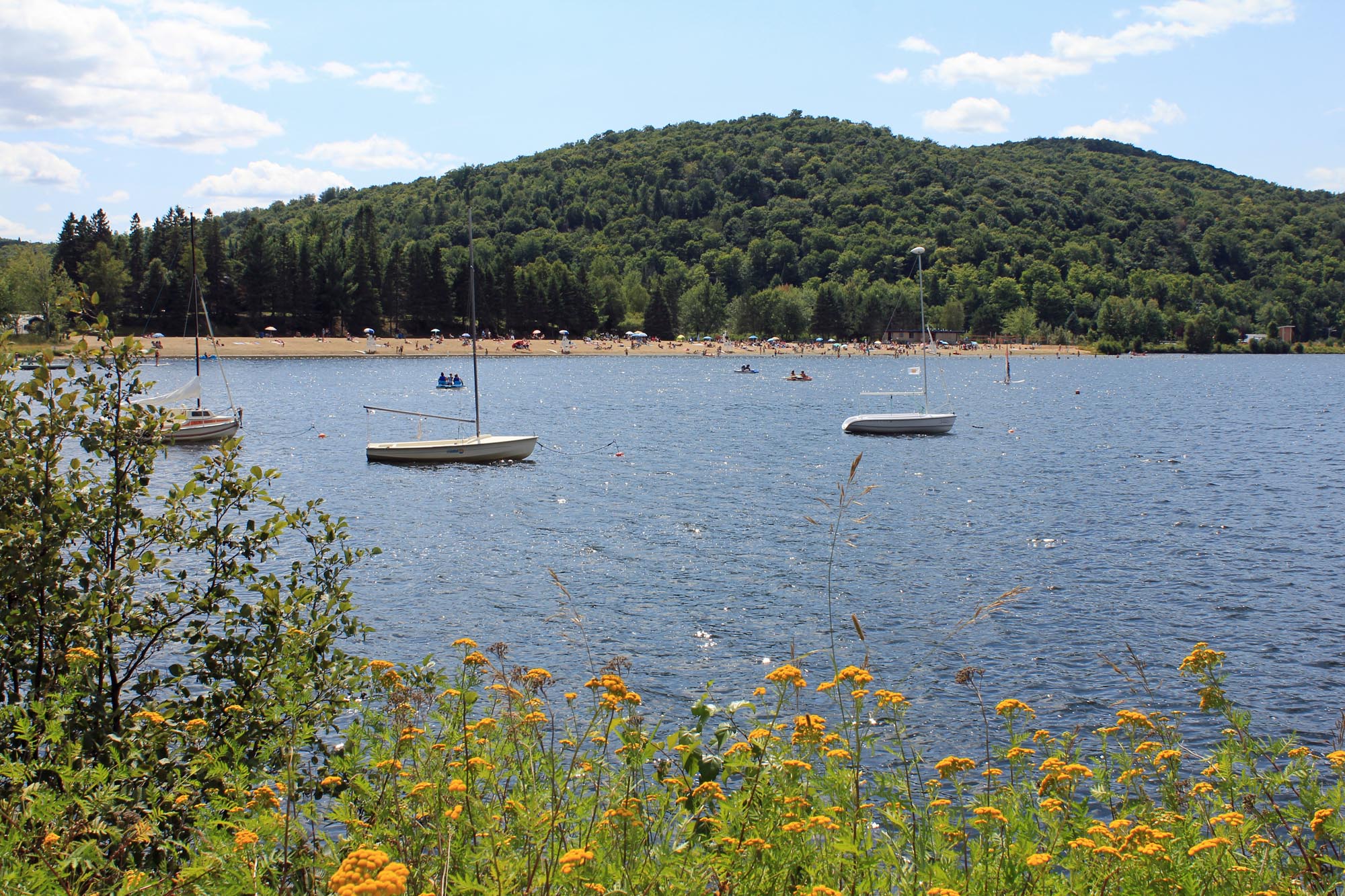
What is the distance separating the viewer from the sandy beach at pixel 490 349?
126188 mm

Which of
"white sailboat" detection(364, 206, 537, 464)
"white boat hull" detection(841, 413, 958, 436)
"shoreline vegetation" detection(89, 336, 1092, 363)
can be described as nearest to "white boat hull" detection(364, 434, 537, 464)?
"white sailboat" detection(364, 206, 537, 464)

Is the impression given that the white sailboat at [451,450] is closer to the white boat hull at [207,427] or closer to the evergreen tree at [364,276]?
the white boat hull at [207,427]

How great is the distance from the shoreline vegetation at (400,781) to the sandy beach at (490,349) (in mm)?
96404

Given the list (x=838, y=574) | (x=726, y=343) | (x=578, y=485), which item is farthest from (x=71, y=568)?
(x=726, y=343)

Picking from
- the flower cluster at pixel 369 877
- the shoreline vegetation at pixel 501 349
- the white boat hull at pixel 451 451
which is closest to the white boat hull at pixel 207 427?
the white boat hull at pixel 451 451

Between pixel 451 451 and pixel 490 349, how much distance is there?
10829 centimetres

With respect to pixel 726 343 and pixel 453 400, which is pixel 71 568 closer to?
pixel 453 400

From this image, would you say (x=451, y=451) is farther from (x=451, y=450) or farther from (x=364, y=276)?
(x=364, y=276)

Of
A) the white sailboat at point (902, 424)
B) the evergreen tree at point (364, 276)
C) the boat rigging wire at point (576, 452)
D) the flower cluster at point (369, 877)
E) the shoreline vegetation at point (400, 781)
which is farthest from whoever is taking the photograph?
the evergreen tree at point (364, 276)

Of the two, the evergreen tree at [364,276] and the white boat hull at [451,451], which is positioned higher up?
the evergreen tree at [364,276]

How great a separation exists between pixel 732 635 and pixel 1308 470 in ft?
118

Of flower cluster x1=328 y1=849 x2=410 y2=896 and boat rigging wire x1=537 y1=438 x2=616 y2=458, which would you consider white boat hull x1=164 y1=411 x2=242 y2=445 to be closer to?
boat rigging wire x1=537 y1=438 x2=616 y2=458

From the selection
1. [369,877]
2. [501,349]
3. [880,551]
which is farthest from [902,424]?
[501,349]

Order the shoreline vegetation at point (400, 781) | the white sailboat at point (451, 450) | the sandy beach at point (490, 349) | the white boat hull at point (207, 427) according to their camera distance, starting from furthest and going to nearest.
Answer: the sandy beach at point (490, 349), the white boat hull at point (207, 427), the white sailboat at point (451, 450), the shoreline vegetation at point (400, 781)
